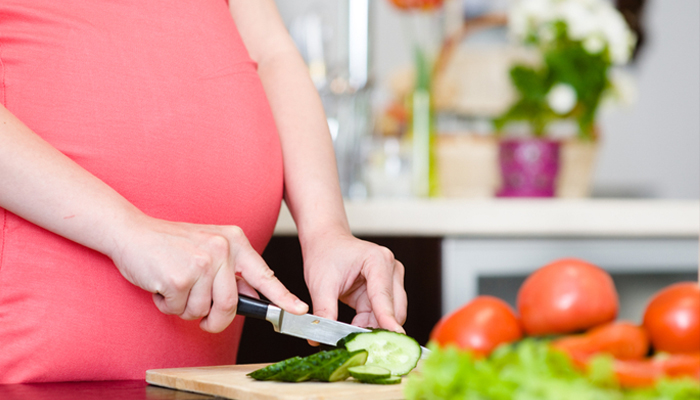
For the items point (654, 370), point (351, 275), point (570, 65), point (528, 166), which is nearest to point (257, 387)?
point (351, 275)

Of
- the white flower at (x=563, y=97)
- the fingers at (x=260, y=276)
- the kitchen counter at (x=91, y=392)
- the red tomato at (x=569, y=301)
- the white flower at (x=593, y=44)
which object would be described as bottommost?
the kitchen counter at (x=91, y=392)

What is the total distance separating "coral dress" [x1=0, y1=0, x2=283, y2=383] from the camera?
674 mm

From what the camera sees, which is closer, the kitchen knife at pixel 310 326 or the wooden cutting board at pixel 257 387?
the wooden cutting board at pixel 257 387

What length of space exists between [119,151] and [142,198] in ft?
0.18

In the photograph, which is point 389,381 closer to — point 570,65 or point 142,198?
point 142,198

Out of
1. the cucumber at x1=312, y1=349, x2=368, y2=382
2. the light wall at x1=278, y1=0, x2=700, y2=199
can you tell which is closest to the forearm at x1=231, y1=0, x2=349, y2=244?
the cucumber at x1=312, y1=349, x2=368, y2=382

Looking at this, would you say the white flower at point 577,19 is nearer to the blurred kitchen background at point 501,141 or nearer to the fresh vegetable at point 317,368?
the blurred kitchen background at point 501,141

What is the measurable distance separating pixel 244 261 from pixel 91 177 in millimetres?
159

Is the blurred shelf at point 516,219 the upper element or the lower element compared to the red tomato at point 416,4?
lower

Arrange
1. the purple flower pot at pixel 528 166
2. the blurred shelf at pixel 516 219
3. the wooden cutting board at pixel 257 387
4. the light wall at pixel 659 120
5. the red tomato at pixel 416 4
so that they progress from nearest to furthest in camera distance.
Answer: the wooden cutting board at pixel 257 387, the blurred shelf at pixel 516 219, the purple flower pot at pixel 528 166, the red tomato at pixel 416 4, the light wall at pixel 659 120

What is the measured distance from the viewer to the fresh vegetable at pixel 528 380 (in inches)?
11.2

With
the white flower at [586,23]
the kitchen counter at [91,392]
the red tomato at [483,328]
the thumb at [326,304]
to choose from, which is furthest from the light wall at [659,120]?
the red tomato at [483,328]

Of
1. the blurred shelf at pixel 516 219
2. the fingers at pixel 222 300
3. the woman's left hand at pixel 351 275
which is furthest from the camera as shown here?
the blurred shelf at pixel 516 219

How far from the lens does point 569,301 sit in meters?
0.35
